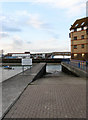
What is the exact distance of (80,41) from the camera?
34781 millimetres

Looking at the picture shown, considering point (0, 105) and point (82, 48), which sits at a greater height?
point (82, 48)

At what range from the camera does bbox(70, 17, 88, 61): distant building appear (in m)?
33.5

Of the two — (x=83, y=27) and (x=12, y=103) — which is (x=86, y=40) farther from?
(x=12, y=103)

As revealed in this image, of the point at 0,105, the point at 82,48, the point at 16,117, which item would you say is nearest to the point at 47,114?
the point at 16,117

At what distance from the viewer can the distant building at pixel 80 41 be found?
33469 mm

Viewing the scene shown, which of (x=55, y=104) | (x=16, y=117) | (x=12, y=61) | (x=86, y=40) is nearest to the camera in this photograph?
(x=16, y=117)

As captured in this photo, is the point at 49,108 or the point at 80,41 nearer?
the point at 49,108

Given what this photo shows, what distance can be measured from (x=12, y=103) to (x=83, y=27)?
35.8 metres

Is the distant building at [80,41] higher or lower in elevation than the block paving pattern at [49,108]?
higher

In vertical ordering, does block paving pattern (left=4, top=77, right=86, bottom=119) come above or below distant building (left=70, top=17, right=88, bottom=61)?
below

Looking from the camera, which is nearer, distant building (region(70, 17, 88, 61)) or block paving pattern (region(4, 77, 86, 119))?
block paving pattern (region(4, 77, 86, 119))

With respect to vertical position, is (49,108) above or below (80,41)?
below

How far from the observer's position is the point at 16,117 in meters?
3.43

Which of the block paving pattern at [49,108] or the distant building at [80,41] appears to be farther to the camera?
the distant building at [80,41]
